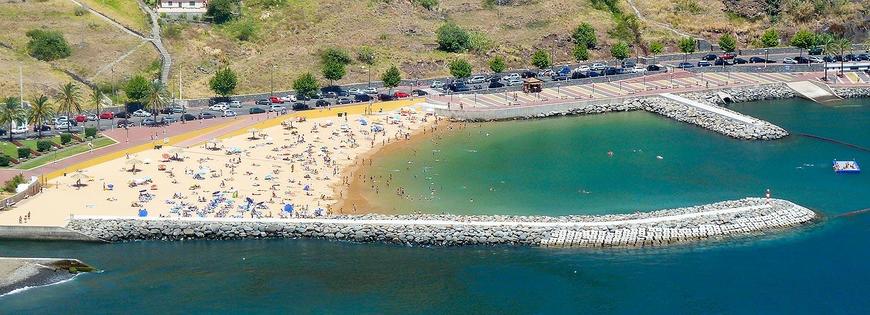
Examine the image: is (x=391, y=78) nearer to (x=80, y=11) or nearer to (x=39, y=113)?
(x=39, y=113)

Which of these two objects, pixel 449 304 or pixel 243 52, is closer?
pixel 449 304

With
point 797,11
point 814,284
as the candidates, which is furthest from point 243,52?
point 814,284

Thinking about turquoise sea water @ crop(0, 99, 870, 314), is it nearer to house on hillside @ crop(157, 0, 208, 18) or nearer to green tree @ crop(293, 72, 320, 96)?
green tree @ crop(293, 72, 320, 96)

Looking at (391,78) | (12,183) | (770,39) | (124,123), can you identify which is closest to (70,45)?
(124,123)

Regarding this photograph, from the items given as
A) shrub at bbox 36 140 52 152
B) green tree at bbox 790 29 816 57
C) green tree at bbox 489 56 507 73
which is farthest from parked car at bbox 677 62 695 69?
shrub at bbox 36 140 52 152

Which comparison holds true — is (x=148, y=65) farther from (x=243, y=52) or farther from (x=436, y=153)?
(x=436, y=153)

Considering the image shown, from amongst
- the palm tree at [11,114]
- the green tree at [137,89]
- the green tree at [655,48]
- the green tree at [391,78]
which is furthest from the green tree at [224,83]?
the green tree at [655,48]

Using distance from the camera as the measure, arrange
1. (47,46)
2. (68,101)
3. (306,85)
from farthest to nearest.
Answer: (47,46) < (306,85) < (68,101)
